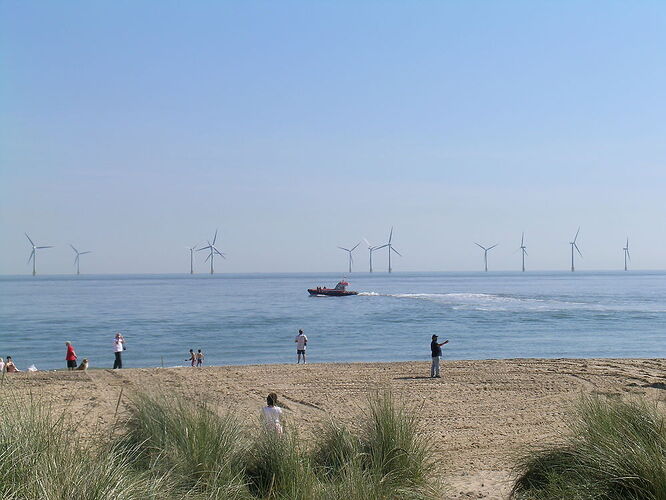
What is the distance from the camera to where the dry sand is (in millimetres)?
11866

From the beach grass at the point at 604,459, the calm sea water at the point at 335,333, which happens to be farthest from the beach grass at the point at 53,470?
the calm sea water at the point at 335,333

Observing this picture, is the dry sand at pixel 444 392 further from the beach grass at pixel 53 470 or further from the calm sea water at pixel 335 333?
the calm sea water at pixel 335 333

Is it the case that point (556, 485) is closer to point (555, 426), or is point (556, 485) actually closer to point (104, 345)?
point (555, 426)

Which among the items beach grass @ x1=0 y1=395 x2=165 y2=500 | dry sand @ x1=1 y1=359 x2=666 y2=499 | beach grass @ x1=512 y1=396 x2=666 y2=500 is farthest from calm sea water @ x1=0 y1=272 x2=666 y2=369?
beach grass @ x1=0 y1=395 x2=165 y2=500

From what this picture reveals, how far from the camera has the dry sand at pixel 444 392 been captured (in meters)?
11.9

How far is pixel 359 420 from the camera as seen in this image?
29.4ft

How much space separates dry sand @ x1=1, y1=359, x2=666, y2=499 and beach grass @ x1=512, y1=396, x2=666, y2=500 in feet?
3.77

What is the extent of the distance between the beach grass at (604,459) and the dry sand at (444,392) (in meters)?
1.15

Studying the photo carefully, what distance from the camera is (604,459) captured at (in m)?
6.94

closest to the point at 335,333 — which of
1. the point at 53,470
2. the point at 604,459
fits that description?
the point at 604,459

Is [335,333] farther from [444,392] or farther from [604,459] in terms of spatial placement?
[604,459]

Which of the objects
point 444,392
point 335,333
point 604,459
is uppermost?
point 604,459

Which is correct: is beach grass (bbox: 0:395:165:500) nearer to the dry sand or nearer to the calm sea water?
the dry sand

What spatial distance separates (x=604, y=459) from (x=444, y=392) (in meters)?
12.8
